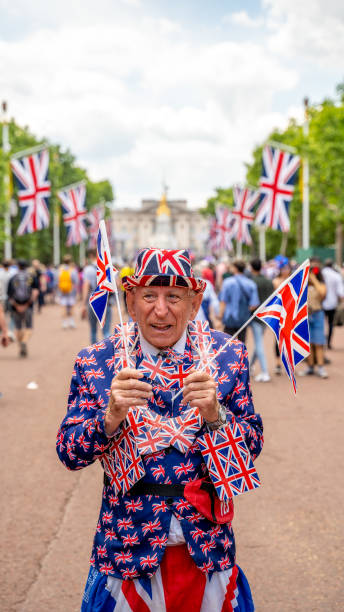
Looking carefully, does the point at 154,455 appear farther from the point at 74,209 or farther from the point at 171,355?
the point at 74,209

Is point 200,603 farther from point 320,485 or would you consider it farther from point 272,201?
point 272,201

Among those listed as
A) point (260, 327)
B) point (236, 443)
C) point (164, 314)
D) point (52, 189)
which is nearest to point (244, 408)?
point (236, 443)

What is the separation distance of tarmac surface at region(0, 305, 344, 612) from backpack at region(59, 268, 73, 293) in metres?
10.7

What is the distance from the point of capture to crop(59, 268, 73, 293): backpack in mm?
19969

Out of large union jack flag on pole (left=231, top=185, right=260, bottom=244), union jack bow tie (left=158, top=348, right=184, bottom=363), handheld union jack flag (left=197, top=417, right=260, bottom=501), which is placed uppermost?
large union jack flag on pole (left=231, top=185, right=260, bottom=244)

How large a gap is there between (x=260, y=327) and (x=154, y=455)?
8.87 meters

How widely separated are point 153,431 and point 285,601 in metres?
2.00

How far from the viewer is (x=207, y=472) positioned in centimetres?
243

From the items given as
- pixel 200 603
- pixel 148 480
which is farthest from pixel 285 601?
pixel 148 480

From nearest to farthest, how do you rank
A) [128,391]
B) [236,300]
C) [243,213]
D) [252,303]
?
1. [128,391]
2. [236,300]
3. [252,303]
4. [243,213]

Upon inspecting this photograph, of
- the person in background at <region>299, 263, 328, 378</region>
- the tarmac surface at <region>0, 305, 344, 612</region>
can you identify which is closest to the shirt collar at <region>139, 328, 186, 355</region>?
the tarmac surface at <region>0, 305, 344, 612</region>

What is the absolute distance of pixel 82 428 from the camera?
238 centimetres

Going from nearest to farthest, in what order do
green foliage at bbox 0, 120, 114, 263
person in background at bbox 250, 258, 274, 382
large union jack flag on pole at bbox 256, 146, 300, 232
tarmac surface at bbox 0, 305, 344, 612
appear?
tarmac surface at bbox 0, 305, 344, 612 < person in background at bbox 250, 258, 274, 382 < large union jack flag on pole at bbox 256, 146, 300, 232 < green foliage at bbox 0, 120, 114, 263

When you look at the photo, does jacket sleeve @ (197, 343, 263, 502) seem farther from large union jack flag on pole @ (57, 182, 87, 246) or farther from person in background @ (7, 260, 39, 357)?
large union jack flag on pole @ (57, 182, 87, 246)
